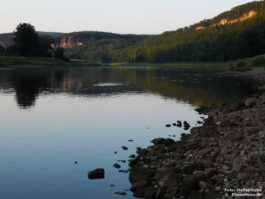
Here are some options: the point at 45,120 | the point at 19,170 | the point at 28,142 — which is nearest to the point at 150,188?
A: the point at 19,170

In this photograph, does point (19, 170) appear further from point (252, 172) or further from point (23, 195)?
point (252, 172)

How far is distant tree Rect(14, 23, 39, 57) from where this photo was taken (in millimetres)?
186500

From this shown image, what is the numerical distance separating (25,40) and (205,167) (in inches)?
7493

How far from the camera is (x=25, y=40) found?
18738 cm

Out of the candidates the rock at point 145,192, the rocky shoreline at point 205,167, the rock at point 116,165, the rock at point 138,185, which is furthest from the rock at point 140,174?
the rock at point 116,165

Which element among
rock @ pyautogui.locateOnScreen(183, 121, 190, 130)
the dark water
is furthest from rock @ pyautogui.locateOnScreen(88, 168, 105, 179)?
rock @ pyautogui.locateOnScreen(183, 121, 190, 130)

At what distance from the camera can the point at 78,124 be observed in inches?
1193

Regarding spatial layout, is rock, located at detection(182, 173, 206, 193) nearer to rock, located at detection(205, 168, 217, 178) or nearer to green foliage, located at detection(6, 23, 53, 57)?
rock, located at detection(205, 168, 217, 178)

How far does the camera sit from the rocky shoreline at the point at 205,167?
13.2 metres

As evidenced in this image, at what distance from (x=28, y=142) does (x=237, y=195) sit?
17075 mm

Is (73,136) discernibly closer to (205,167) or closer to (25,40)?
(205,167)

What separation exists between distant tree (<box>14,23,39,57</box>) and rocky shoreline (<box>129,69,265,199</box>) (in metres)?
182

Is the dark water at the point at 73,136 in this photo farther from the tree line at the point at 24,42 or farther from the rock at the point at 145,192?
the tree line at the point at 24,42

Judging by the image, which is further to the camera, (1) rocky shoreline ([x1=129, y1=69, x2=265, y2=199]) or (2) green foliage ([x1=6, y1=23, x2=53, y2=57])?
(2) green foliage ([x1=6, y1=23, x2=53, y2=57])
